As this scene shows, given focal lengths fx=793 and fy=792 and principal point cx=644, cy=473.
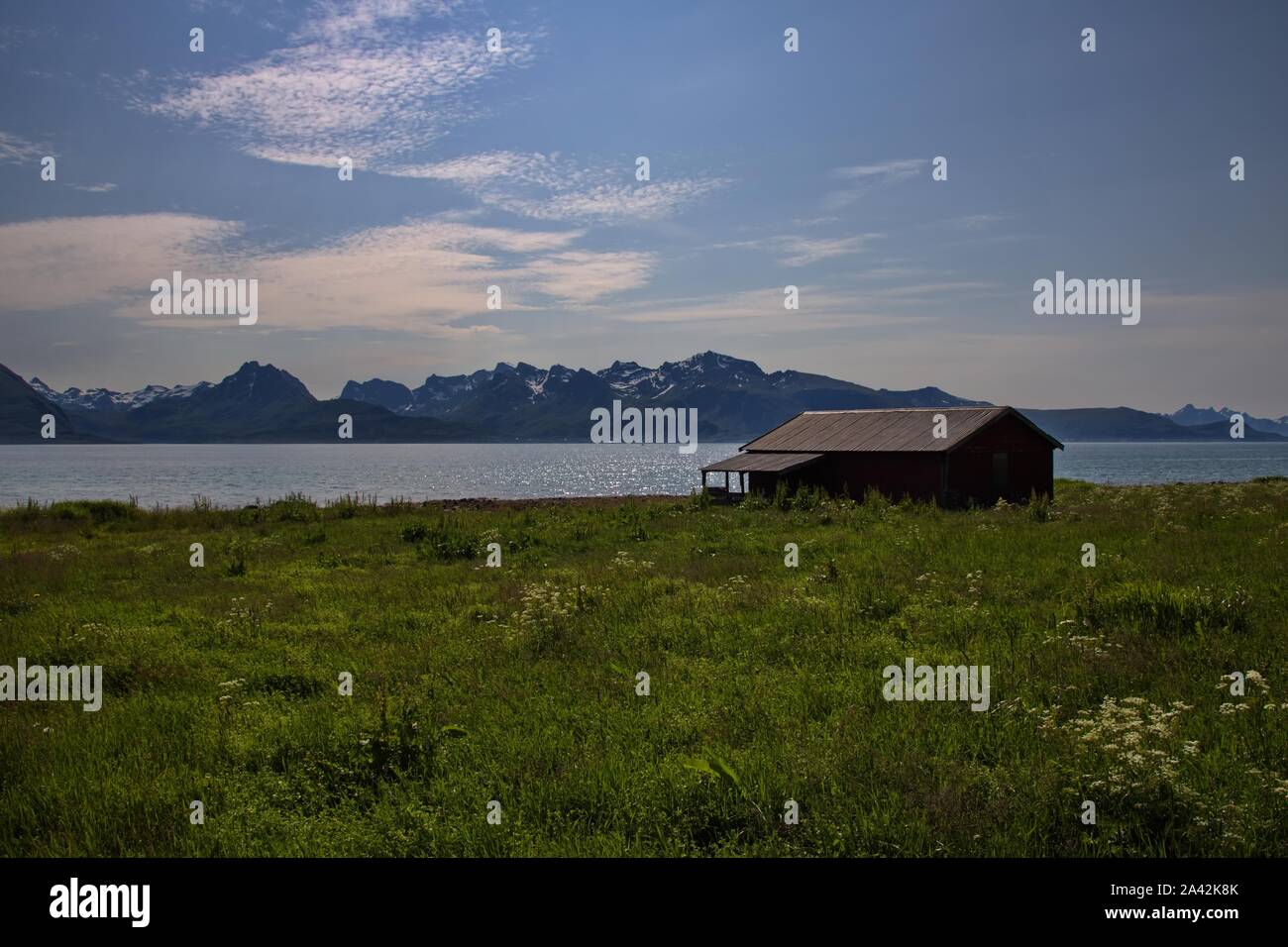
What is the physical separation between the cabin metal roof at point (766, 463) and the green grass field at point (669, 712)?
2135cm

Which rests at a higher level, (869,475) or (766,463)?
(766,463)

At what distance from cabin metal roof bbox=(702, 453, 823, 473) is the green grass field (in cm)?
2135

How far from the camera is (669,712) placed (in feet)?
27.2

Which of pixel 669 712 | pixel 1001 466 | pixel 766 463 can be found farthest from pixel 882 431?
pixel 669 712

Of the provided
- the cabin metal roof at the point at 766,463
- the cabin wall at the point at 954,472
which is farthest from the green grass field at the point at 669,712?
the cabin metal roof at the point at 766,463

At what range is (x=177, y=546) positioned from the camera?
24500mm

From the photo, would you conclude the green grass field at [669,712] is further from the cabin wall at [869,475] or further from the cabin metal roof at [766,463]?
the cabin metal roof at [766,463]

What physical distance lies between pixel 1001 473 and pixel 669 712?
34.7 meters

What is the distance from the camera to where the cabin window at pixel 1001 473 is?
38.2m

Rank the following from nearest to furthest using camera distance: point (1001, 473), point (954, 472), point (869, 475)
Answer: point (954, 472)
point (1001, 473)
point (869, 475)

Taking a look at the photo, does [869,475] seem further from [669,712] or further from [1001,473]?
[669,712]

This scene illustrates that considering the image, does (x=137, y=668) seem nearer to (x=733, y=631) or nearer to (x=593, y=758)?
(x=593, y=758)

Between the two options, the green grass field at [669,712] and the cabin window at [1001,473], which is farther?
the cabin window at [1001,473]
